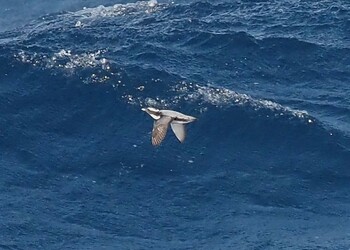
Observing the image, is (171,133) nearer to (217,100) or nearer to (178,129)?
(217,100)

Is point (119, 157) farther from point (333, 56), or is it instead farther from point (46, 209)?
point (333, 56)

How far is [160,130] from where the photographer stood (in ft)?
217

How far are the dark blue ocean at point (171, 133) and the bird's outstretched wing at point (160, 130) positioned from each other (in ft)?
34.1

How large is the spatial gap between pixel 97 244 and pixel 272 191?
14716 mm

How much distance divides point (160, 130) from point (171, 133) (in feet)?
57.9

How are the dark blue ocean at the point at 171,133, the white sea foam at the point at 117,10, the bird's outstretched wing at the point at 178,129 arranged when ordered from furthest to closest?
the white sea foam at the point at 117,10, the dark blue ocean at the point at 171,133, the bird's outstretched wing at the point at 178,129

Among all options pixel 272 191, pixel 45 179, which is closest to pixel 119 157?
pixel 45 179

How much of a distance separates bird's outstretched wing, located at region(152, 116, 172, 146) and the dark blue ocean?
10.4 meters

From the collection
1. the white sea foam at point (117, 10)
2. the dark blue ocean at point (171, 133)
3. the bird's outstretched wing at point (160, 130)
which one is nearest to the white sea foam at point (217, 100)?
the dark blue ocean at point (171, 133)

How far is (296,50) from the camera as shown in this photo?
94.9 meters

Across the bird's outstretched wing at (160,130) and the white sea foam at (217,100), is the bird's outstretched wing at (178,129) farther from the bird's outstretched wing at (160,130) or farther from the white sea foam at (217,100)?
the white sea foam at (217,100)

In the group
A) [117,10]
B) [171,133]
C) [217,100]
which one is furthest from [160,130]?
[117,10]

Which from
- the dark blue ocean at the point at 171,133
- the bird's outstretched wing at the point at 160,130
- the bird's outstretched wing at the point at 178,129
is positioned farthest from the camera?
the dark blue ocean at the point at 171,133

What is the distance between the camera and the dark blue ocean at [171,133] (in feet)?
245
